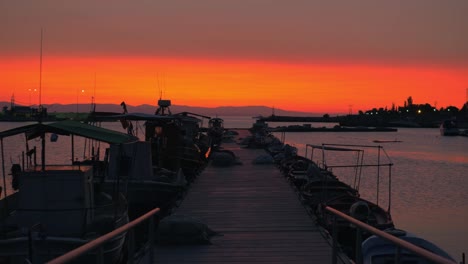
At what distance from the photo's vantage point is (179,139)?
25.6 m

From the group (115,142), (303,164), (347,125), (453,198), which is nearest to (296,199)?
(115,142)

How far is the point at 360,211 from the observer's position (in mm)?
14328

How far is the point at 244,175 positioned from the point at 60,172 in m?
12.8

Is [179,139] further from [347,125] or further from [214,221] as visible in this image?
[347,125]

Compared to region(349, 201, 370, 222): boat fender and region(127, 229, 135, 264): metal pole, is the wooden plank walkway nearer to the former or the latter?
region(349, 201, 370, 222): boat fender

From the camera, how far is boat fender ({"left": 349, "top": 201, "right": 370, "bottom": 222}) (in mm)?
14141

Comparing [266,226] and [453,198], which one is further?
[453,198]

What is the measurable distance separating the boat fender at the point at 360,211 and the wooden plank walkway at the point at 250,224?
3.95 feet

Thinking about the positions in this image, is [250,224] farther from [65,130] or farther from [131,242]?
[131,242]

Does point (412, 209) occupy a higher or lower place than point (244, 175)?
lower

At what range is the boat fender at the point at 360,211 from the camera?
14.1 m

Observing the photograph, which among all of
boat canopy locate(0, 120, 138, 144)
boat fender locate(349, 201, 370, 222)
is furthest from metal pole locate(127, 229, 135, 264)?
boat fender locate(349, 201, 370, 222)

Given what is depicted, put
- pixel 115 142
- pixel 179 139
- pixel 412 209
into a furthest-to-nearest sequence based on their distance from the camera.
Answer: pixel 412 209
pixel 179 139
pixel 115 142

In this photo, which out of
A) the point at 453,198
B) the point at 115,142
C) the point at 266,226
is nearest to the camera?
the point at 115,142
